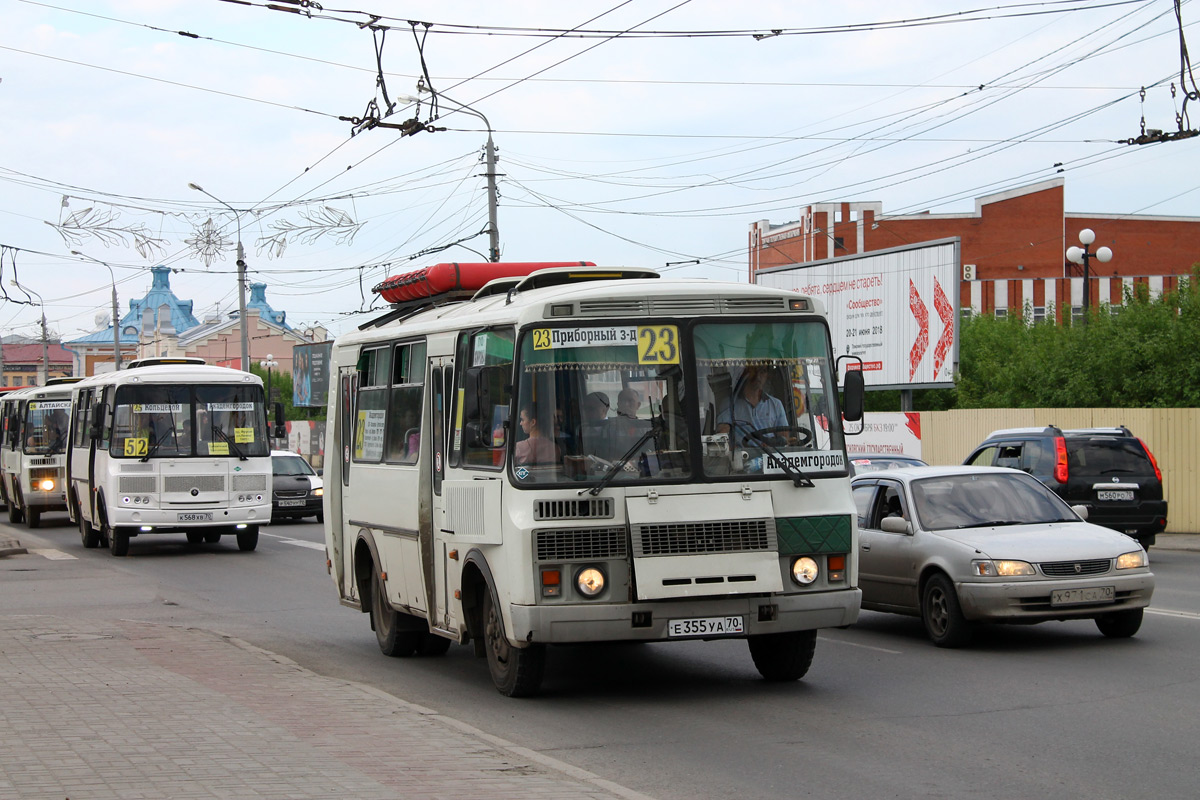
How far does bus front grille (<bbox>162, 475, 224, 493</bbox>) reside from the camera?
23359 mm

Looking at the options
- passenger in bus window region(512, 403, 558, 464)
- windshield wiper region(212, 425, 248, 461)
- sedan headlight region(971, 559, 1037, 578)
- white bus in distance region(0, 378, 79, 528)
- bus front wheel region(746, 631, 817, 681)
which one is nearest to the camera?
passenger in bus window region(512, 403, 558, 464)

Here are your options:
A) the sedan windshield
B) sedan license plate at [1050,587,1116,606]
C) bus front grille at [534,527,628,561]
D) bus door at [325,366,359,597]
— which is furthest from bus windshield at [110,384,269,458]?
bus front grille at [534,527,628,561]

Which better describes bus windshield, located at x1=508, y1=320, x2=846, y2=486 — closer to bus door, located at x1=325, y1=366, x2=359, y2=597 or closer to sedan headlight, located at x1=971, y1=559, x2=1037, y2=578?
sedan headlight, located at x1=971, y1=559, x2=1037, y2=578

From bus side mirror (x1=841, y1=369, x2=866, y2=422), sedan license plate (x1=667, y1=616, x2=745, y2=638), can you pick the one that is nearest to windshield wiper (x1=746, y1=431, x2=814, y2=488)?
bus side mirror (x1=841, y1=369, x2=866, y2=422)

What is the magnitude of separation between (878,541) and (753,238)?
72095 mm

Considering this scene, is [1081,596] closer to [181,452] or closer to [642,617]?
[642,617]

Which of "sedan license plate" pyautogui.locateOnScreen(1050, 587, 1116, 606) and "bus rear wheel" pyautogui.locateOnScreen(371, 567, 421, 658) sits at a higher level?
"sedan license plate" pyautogui.locateOnScreen(1050, 587, 1116, 606)

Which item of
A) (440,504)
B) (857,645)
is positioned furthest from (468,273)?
(857,645)

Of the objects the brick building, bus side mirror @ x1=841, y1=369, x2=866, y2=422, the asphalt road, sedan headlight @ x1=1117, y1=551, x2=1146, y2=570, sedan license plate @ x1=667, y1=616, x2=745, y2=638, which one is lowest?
the asphalt road

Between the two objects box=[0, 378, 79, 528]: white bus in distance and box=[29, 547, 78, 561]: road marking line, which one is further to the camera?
box=[0, 378, 79, 528]: white bus in distance

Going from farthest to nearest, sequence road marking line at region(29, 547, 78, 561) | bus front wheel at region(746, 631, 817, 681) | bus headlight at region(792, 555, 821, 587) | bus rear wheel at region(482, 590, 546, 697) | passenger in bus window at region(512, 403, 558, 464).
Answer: road marking line at region(29, 547, 78, 561) < bus front wheel at region(746, 631, 817, 681) < bus rear wheel at region(482, 590, 546, 697) < bus headlight at region(792, 555, 821, 587) < passenger in bus window at region(512, 403, 558, 464)

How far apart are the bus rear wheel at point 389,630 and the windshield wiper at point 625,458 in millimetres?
3713

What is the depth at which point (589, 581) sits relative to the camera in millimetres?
8992

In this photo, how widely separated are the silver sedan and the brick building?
57.6 m
